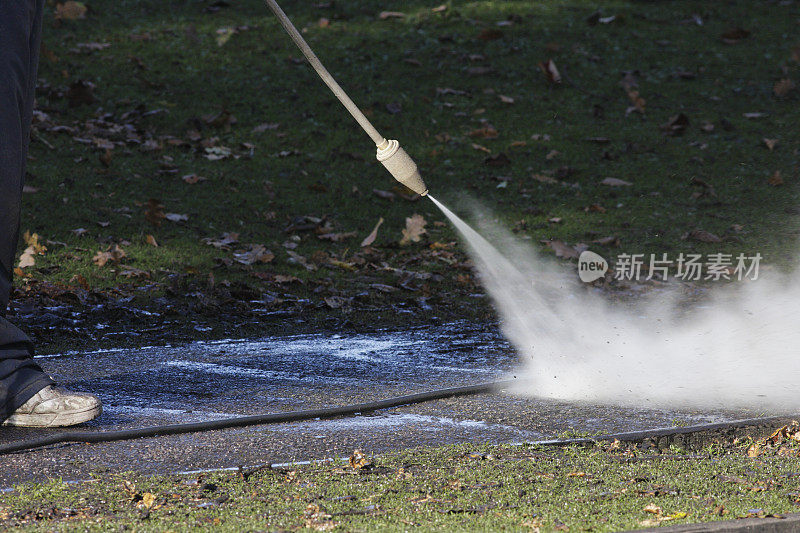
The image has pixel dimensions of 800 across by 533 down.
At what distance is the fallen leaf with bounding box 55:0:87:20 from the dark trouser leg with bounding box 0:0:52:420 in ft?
28.3

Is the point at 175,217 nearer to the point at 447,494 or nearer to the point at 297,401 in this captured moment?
the point at 297,401

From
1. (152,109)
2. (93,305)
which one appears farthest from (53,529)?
(152,109)

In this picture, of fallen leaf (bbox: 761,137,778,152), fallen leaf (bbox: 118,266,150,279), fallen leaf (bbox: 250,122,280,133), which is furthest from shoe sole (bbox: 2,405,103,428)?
fallen leaf (bbox: 761,137,778,152)

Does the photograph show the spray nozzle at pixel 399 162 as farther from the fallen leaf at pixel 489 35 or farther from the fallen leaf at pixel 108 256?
the fallen leaf at pixel 489 35

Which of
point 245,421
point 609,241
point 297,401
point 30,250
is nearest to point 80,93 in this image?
point 30,250

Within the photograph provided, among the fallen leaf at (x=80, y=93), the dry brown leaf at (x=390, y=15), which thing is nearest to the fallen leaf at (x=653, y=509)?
the fallen leaf at (x=80, y=93)

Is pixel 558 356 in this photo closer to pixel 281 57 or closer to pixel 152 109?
pixel 152 109

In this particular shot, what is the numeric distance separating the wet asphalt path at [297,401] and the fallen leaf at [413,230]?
195 cm

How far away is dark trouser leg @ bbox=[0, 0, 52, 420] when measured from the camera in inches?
158

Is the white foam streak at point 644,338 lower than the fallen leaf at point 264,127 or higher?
lower

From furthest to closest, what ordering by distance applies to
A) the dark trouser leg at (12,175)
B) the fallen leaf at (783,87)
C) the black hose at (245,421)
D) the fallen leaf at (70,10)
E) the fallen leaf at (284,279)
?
the fallen leaf at (70,10) → the fallen leaf at (783,87) → the fallen leaf at (284,279) → the dark trouser leg at (12,175) → the black hose at (245,421)

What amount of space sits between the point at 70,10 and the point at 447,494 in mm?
10623

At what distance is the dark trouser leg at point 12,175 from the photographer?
4016 mm

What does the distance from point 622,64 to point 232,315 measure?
711 centimetres
